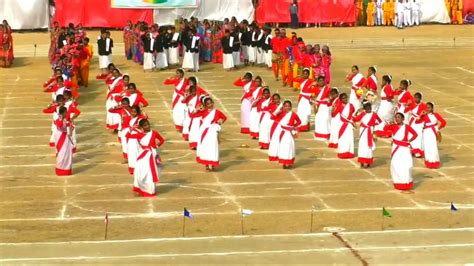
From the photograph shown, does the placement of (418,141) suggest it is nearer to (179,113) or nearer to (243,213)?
(179,113)

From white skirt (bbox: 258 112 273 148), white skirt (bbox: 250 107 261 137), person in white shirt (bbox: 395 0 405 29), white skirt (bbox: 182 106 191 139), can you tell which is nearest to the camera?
white skirt (bbox: 258 112 273 148)

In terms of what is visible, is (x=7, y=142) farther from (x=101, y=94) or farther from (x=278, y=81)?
(x=278, y=81)

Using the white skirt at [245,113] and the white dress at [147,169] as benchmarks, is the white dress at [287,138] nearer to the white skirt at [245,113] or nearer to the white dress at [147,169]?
the white dress at [147,169]

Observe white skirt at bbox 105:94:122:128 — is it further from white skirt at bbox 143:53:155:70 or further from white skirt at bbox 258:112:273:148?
white skirt at bbox 143:53:155:70

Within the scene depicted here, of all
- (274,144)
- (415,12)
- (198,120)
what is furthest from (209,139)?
(415,12)

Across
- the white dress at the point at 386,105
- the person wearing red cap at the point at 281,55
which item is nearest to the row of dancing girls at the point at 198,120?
the white dress at the point at 386,105

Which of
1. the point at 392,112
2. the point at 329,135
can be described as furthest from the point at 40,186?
the point at 392,112

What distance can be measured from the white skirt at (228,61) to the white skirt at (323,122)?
1188 cm

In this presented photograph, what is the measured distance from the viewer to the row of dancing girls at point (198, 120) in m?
22.9

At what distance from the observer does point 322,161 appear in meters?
24.2

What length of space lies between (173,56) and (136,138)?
1781cm

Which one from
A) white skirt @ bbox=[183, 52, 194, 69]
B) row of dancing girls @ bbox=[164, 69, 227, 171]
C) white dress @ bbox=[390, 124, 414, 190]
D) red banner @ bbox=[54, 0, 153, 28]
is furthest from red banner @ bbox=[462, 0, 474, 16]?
white dress @ bbox=[390, 124, 414, 190]

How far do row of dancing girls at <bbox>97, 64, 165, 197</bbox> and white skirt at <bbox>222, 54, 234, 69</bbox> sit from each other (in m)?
11.7

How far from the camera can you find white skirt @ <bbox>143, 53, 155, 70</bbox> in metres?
38.1
